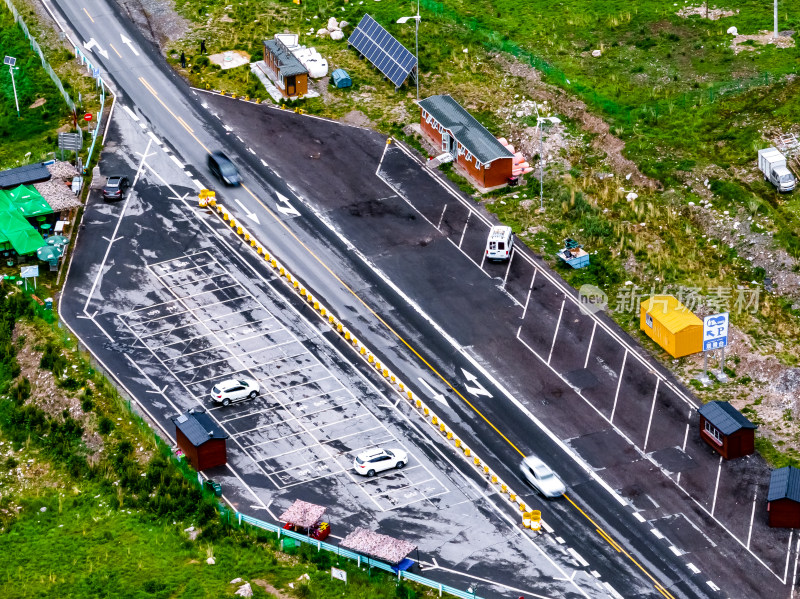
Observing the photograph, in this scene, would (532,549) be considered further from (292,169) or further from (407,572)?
(292,169)

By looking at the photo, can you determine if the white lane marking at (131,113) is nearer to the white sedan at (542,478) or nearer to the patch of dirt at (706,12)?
the patch of dirt at (706,12)

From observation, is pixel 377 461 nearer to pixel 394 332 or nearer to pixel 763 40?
pixel 394 332

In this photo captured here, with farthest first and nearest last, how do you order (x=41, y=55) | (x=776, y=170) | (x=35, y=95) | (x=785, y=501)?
(x=41, y=55), (x=35, y=95), (x=776, y=170), (x=785, y=501)

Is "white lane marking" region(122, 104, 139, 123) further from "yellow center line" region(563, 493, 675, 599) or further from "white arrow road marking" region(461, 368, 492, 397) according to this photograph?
"yellow center line" region(563, 493, 675, 599)

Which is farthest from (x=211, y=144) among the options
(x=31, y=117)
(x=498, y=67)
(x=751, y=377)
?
(x=751, y=377)

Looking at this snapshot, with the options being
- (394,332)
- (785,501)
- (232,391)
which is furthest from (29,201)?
(785,501)

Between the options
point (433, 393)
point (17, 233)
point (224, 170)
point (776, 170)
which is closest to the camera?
point (433, 393)
